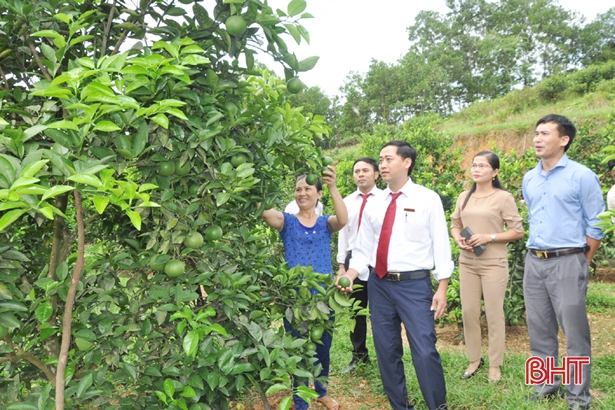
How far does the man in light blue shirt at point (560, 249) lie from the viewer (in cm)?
330

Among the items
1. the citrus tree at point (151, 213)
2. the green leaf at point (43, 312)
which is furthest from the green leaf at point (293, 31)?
the green leaf at point (43, 312)

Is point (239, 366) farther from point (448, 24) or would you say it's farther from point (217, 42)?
point (448, 24)

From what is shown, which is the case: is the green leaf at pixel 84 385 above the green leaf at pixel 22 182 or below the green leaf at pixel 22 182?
below

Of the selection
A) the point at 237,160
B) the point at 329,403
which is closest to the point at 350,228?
the point at 329,403

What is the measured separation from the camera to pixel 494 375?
390cm

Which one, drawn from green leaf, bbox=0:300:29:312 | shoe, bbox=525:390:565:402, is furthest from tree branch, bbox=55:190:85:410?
shoe, bbox=525:390:565:402

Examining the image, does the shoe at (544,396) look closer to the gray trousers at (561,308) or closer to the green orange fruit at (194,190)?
the gray trousers at (561,308)

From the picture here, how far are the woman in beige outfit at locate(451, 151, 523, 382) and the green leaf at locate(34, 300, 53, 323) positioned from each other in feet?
10.8

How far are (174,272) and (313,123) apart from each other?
94 cm

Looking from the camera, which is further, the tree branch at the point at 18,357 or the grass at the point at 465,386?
the grass at the point at 465,386

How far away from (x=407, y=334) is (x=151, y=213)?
198 centimetres

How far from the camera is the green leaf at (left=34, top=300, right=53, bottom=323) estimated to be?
5.18 feet

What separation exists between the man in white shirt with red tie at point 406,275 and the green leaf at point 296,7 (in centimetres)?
165

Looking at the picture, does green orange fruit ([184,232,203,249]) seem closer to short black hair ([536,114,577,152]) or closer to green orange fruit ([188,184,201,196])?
green orange fruit ([188,184,201,196])
